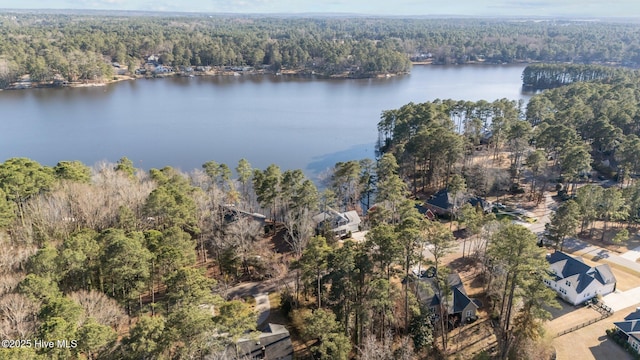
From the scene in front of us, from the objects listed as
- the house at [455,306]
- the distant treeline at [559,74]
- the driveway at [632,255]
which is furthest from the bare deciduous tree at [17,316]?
the distant treeline at [559,74]

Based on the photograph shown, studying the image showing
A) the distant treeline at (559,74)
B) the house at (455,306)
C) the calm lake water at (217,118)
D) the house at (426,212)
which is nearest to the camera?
the house at (455,306)

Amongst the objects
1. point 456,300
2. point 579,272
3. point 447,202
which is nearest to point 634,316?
point 579,272

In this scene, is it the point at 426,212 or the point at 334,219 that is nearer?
the point at 334,219

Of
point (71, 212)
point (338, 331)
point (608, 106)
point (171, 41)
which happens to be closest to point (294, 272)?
point (338, 331)

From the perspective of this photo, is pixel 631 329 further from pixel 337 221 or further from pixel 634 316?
pixel 337 221

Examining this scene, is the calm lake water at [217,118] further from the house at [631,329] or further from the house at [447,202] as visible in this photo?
the house at [631,329]

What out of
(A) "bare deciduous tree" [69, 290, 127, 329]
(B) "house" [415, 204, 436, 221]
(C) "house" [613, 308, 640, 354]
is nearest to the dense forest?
(B) "house" [415, 204, 436, 221]
